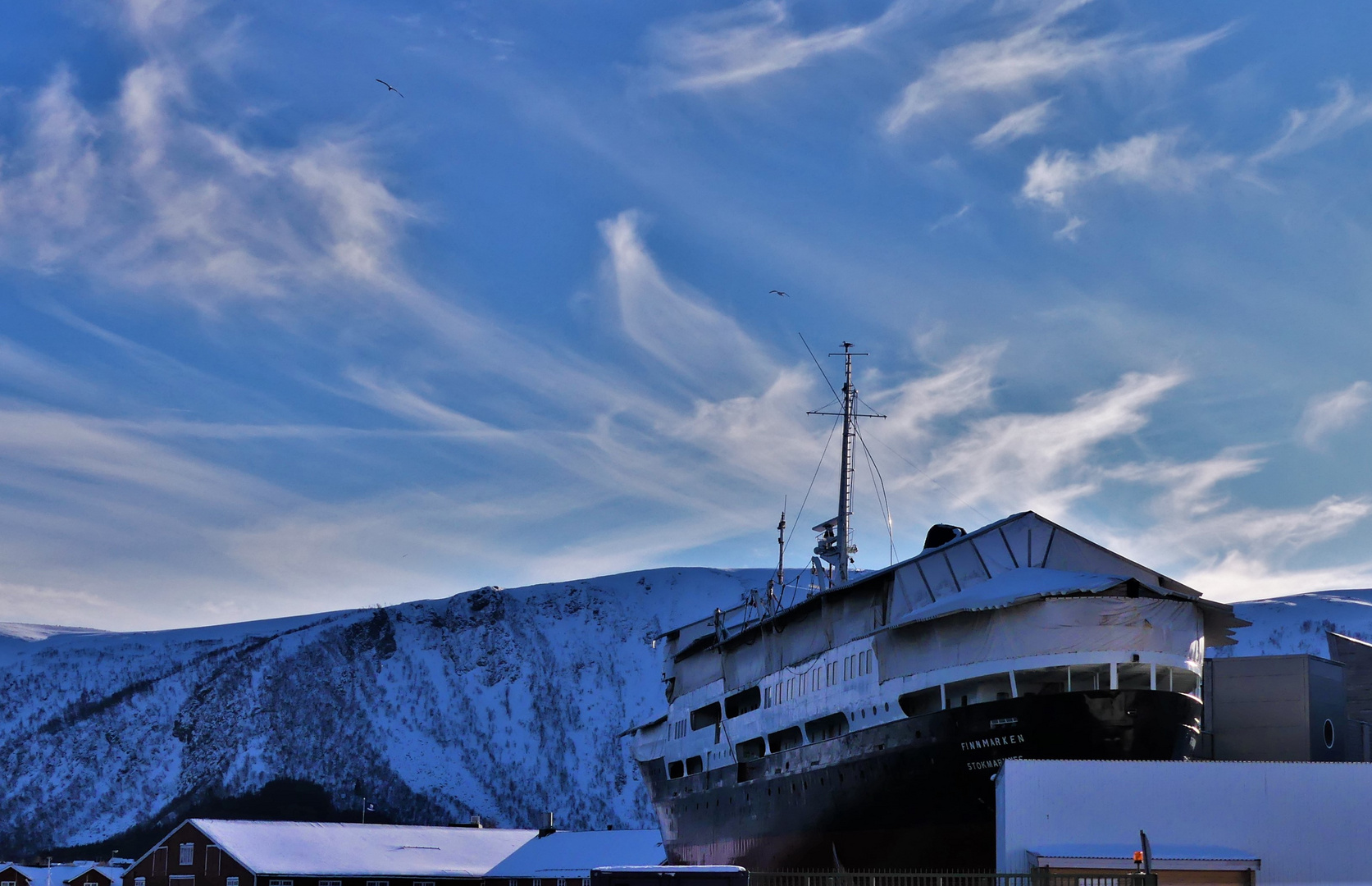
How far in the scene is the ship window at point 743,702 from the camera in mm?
55438

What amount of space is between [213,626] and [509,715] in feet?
147

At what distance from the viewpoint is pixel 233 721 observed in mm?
156750

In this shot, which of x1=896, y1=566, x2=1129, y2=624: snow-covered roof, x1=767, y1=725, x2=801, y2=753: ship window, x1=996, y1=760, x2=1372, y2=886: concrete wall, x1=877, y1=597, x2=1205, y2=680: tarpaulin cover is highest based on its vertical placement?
x1=896, y1=566, x2=1129, y2=624: snow-covered roof

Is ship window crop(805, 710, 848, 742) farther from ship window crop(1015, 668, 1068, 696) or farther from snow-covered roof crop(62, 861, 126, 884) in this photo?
snow-covered roof crop(62, 861, 126, 884)

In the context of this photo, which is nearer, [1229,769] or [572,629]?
[1229,769]

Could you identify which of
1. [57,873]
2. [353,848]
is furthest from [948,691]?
[57,873]

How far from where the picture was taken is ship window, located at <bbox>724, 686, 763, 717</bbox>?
55.4 metres

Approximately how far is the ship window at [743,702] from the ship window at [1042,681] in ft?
50.3

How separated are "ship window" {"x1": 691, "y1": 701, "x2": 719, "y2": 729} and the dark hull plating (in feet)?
32.9

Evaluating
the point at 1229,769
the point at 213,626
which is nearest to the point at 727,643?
the point at 1229,769

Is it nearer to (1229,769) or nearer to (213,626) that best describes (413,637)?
(213,626)

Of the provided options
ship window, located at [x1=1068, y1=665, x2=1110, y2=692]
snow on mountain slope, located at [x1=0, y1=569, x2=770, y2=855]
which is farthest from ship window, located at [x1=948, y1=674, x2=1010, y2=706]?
snow on mountain slope, located at [x1=0, y1=569, x2=770, y2=855]

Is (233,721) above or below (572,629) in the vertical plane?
below

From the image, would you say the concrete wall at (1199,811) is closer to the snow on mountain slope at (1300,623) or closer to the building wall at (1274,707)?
the building wall at (1274,707)
